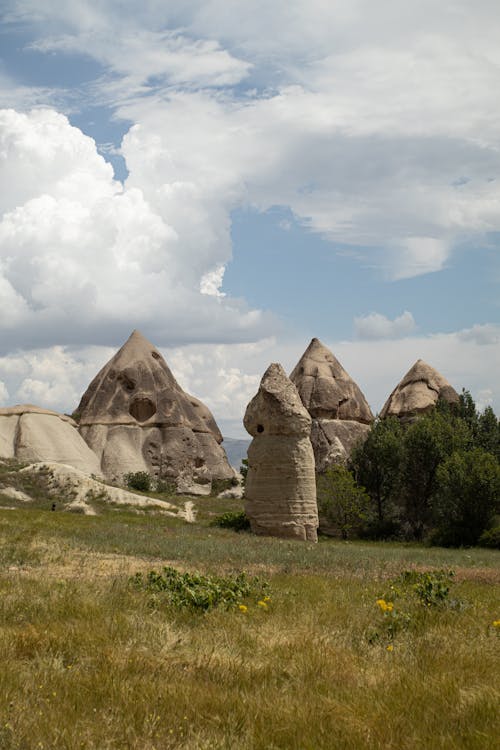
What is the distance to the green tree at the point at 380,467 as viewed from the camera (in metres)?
39.8

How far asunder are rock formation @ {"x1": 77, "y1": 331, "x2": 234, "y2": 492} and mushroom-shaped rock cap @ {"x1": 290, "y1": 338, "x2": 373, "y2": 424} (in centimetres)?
984

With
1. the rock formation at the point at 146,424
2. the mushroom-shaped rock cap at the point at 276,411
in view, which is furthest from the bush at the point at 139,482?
the mushroom-shaped rock cap at the point at 276,411

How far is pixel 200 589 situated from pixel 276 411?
713 inches

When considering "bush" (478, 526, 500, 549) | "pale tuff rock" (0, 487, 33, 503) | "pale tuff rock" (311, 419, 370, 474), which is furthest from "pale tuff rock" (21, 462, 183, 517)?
"pale tuff rock" (311, 419, 370, 474)

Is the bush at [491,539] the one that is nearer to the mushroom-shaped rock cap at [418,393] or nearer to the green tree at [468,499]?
the green tree at [468,499]

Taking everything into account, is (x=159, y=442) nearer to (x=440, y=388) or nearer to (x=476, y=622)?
(x=440, y=388)

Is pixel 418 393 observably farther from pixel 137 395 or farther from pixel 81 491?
pixel 81 491

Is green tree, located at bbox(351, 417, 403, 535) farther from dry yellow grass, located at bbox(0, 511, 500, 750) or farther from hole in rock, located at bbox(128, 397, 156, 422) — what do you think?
dry yellow grass, located at bbox(0, 511, 500, 750)

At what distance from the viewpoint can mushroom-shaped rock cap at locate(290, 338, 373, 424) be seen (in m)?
59.8

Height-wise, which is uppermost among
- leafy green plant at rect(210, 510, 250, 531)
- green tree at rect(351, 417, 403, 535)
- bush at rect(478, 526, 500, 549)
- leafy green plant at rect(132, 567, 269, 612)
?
green tree at rect(351, 417, 403, 535)

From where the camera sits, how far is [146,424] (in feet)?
201

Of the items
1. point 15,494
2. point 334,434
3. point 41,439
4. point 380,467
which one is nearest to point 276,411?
point 15,494

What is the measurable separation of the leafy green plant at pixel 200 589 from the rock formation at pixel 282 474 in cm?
1641

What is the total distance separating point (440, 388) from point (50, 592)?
55.9 m
